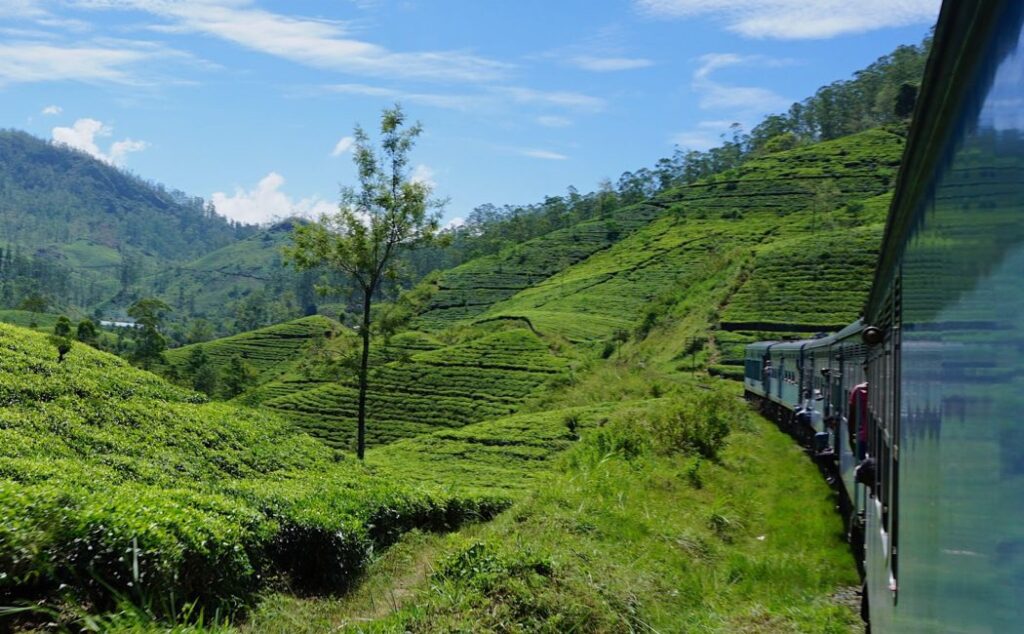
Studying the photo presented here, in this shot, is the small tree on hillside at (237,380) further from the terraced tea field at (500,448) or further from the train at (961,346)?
the train at (961,346)

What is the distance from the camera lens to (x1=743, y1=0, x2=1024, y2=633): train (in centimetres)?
167

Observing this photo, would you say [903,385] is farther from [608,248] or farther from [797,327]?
[608,248]

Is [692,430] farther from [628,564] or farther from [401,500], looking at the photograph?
[628,564]

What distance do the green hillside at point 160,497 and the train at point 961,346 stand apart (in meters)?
4.66

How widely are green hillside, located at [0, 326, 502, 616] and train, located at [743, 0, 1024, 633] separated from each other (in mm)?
4665

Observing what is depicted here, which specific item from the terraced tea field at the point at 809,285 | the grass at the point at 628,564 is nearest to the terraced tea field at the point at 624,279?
the terraced tea field at the point at 809,285

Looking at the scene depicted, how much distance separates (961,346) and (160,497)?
6.59 metres

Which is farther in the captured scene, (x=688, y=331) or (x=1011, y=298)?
(x=688, y=331)

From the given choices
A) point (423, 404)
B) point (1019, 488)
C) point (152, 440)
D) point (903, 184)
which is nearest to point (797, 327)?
point (423, 404)

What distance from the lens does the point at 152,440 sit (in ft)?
35.3

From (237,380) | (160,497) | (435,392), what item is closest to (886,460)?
(160,497)

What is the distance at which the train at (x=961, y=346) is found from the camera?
65.9 inches

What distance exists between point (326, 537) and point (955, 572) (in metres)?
7.49

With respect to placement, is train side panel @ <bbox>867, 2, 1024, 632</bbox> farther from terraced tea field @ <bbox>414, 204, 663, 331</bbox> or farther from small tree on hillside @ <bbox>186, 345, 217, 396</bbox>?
terraced tea field @ <bbox>414, 204, 663, 331</bbox>
